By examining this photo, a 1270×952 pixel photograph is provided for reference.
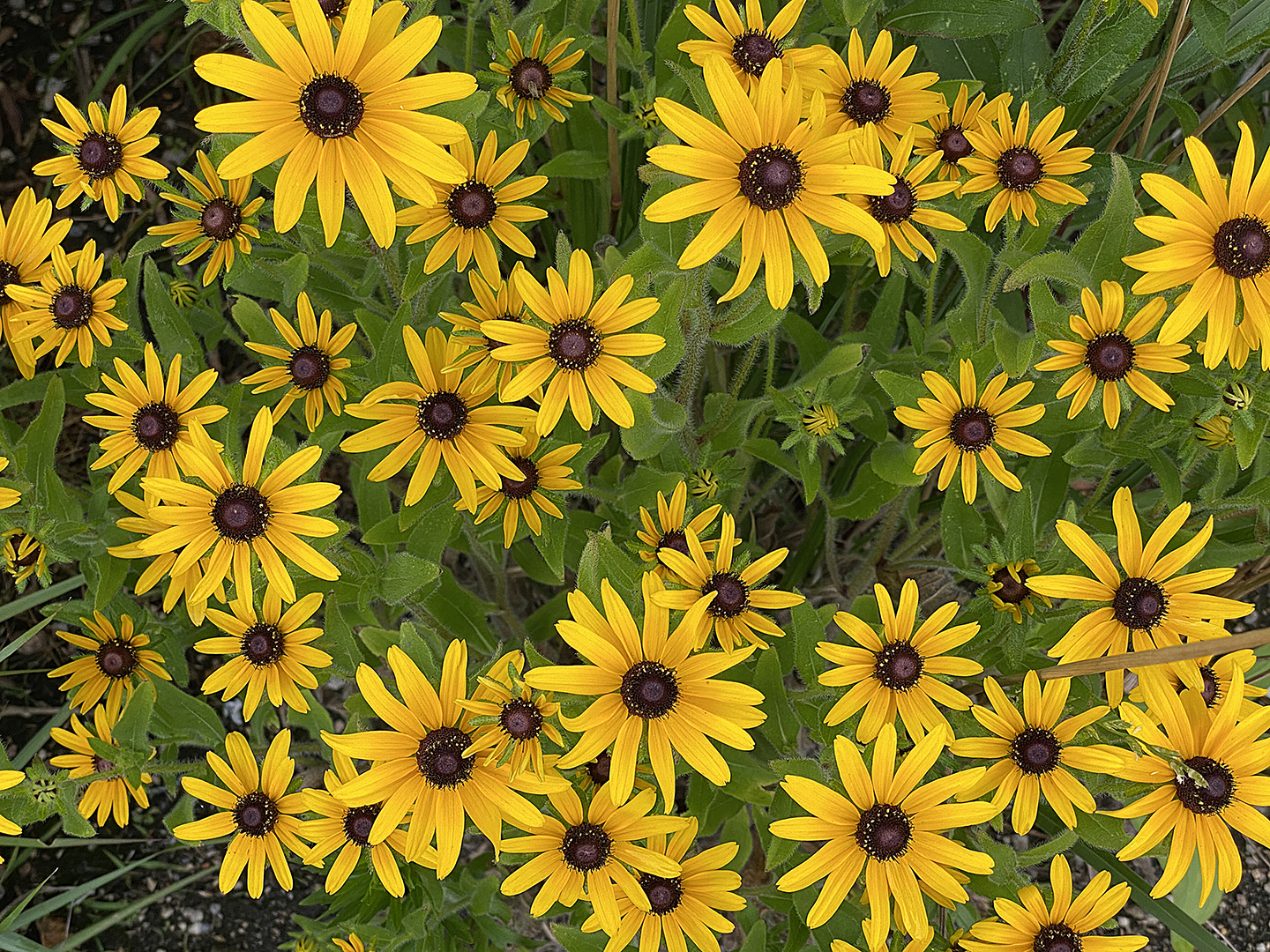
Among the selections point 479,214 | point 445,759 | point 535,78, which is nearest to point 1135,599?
point 445,759

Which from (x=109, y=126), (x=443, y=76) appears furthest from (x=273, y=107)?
(x=109, y=126)

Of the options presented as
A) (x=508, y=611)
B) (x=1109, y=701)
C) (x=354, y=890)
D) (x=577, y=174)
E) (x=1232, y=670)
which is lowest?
(x=354, y=890)

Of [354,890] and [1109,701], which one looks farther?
[354,890]

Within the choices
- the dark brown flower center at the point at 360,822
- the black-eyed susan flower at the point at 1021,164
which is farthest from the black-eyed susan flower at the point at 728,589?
the black-eyed susan flower at the point at 1021,164

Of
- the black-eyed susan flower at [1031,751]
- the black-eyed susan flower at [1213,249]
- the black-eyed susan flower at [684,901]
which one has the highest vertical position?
the black-eyed susan flower at [1213,249]

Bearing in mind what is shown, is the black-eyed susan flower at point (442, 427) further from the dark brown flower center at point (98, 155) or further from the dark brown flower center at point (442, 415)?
the dark brown flower center at point (98, 155)

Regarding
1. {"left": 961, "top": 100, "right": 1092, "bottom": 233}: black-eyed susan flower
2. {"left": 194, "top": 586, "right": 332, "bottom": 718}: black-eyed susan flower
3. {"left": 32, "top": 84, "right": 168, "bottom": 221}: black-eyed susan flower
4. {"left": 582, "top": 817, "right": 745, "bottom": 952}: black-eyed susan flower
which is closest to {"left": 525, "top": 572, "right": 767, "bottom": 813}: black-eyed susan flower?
{"left": 582, "top": 817, "right": 745, "bottom": 952}: black-eyed susan flower

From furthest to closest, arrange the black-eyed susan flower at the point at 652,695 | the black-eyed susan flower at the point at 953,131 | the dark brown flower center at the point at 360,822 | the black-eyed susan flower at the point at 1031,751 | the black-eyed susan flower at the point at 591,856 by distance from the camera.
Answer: the black-eyed susan flower at the point at 953,131
the dark brown flower center at the point at 360,822
the black-eyed susan flower at the point at 1031,751
the black-eyed susan flower at the point at 591,856
the black-eyed susan flower at the point at 652,695

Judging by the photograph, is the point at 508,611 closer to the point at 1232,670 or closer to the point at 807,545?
the point at 807,545
